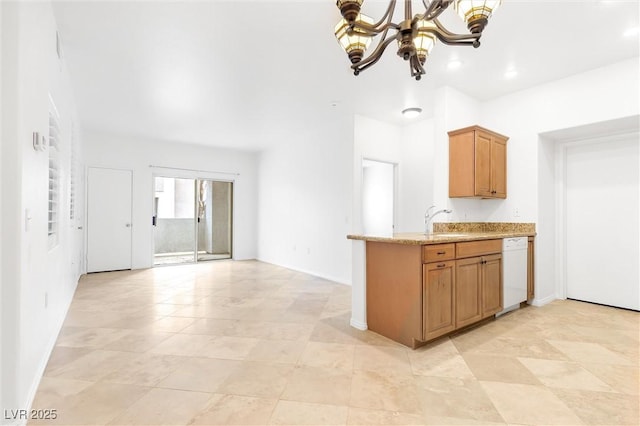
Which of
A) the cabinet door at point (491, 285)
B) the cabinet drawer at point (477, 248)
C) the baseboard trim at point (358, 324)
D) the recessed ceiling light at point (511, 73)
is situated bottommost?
the baseboard trim at point (358, 324)

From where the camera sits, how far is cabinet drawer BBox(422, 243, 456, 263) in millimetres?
2463

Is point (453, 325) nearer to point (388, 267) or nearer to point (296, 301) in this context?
point (388, 267)

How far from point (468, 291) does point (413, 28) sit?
2.26 metres

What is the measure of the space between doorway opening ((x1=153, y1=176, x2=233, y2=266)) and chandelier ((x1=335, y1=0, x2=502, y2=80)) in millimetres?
6193

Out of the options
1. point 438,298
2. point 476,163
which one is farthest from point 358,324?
point 476,163

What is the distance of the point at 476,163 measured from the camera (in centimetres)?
351

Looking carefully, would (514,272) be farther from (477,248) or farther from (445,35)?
(445,35)

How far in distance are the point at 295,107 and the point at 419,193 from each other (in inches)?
96.0

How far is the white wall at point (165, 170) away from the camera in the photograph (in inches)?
236

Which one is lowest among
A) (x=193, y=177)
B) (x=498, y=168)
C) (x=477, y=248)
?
(x=477, y=248)

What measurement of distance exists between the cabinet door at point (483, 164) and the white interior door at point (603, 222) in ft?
4.00

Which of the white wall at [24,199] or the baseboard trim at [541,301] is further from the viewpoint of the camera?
the baseboard trim at [541,301]

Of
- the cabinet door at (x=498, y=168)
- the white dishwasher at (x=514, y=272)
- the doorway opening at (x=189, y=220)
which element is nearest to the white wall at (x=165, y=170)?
the doorway opening at (x=189, y=220)

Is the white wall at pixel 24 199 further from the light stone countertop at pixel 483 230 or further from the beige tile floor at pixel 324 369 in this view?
the light stone countertop at pixel 483 230
